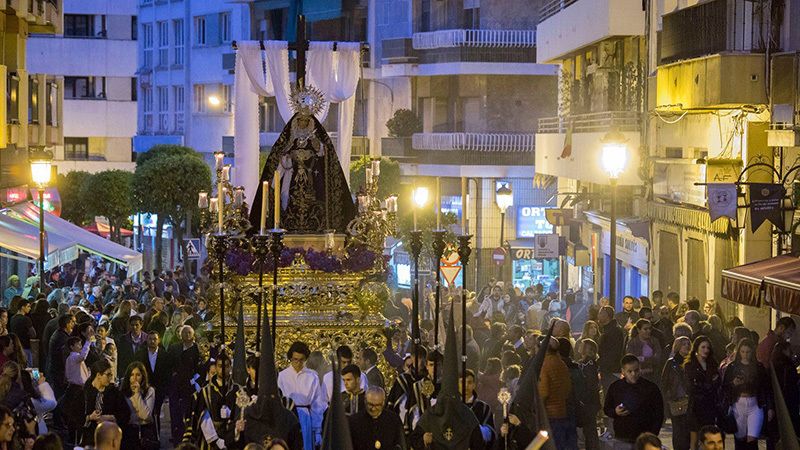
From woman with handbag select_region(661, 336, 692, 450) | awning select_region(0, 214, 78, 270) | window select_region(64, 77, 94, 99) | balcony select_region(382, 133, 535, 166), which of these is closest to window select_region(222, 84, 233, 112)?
window select_region(64, 77, 94, 99)

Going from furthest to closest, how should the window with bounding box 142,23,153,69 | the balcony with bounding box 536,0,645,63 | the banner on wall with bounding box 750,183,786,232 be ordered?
the window with bounding box 142,23,153,69 → the balcony with bounding box 536,0,645,63 → the banner on wall with bounding box 750,183,786,232

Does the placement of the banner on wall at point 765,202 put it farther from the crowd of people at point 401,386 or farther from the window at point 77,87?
the window at point 77,87

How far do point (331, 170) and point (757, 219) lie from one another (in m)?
5.37

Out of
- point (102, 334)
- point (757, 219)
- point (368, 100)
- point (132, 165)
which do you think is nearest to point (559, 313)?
point (757, 219)

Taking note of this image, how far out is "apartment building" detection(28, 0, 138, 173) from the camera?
7269cm

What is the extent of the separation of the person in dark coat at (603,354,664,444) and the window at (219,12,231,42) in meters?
50.1

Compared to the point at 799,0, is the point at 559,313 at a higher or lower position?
lower

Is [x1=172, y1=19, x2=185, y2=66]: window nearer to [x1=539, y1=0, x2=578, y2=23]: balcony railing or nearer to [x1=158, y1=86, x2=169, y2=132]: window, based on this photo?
[x1=158, y1=86, x2=169, y2=132]: window

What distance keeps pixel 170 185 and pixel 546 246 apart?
68.9 feet

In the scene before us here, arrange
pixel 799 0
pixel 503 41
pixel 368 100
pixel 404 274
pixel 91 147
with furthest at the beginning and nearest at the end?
1. pixel 91 147
2. pixel 368 100
3. pixel 503 41
4. pixel 404 274
5. pixel 799 0

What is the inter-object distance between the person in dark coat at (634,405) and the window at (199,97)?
52456 mm

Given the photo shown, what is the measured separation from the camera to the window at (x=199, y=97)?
68.8m

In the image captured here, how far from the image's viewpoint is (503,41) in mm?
53344

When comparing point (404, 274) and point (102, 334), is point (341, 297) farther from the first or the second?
point (404, 274)
